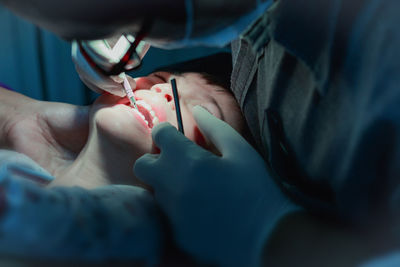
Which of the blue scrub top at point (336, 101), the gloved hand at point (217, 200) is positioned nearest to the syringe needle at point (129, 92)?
the gloved hand at point (217, 200)

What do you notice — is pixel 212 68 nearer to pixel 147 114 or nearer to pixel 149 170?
pixel 147 114

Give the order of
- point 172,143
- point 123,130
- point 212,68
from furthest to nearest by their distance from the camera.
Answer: point 212,68 < point 123,130 < point 172,143

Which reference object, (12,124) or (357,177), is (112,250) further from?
(12,124)

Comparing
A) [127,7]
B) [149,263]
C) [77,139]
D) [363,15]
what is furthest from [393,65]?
[77,139]

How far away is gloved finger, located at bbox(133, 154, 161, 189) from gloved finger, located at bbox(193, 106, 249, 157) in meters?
0.16

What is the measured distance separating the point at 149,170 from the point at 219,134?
21cm

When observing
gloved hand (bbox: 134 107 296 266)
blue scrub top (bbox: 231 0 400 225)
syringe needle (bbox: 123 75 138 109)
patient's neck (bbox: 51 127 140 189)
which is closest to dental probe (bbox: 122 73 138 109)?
syringe needle (bbox: 123 75 138 109)

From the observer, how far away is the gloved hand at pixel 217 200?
69 centimetres

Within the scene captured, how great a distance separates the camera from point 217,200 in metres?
0.72

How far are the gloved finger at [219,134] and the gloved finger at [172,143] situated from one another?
0.07 meters

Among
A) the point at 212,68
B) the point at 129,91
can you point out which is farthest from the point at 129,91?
the point at 212,68

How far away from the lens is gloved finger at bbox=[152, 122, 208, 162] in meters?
0.82

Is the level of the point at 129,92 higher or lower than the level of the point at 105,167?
higher

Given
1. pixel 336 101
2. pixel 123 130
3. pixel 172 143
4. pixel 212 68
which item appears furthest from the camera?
pixel 212 68
